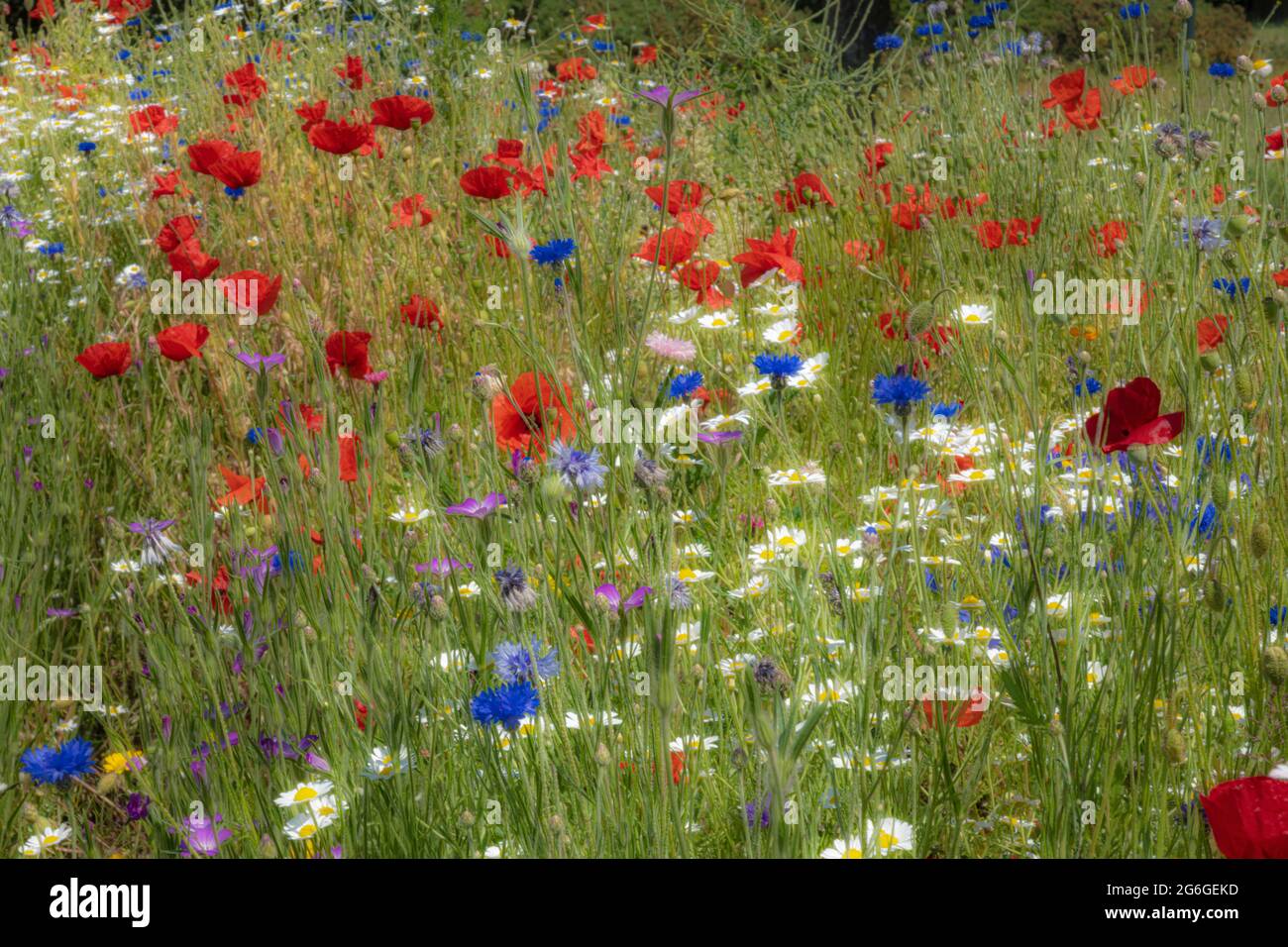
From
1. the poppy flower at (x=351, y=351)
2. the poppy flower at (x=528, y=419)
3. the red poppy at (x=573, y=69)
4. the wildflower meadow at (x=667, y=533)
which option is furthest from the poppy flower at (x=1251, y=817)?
the red poppy at (x=573, y=69)

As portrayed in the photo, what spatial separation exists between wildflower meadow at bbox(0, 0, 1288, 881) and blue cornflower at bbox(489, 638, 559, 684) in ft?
0.05

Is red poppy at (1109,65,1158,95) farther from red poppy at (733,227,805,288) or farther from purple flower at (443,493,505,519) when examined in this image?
purple flower at (443,493,505,519)

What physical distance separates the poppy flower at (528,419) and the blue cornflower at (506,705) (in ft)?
1.76

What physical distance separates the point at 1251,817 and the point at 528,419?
41.4 inches

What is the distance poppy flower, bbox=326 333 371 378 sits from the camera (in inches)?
74.3

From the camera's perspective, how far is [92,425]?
105 inches

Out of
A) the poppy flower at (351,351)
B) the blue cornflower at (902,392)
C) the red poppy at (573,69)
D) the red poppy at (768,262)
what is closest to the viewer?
the blue cornflower at (902,392)

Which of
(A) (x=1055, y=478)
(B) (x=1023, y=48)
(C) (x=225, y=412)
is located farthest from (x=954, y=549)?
(B) (x=1023, y=48)

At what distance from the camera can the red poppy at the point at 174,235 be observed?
231cm

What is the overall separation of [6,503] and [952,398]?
6.15 feet

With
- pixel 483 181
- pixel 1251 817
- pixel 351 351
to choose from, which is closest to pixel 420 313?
pixel 483 181

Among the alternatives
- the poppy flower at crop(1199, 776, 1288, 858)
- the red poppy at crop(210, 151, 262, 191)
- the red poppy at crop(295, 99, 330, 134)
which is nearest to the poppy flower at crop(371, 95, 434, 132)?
the red poppy at crop(295, 99, 330, 134)

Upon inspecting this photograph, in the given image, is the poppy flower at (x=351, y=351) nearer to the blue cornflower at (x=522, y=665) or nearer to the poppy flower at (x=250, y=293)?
the poppy flower at (x=250, y=293)
